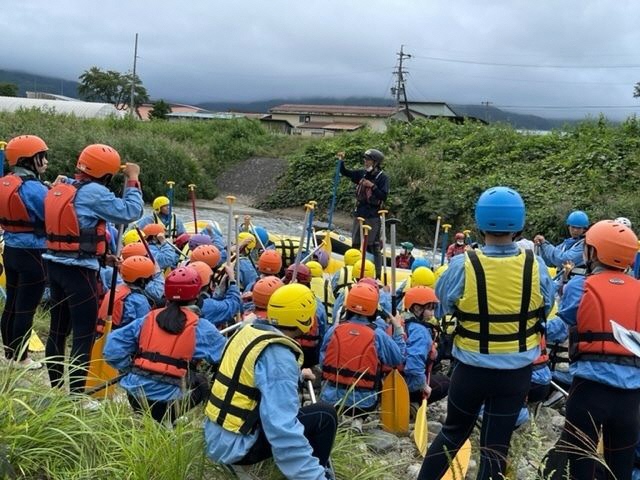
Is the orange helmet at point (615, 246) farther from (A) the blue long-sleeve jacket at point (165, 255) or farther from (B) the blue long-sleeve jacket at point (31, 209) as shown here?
(A) the blue long-sleeve jacket at point (165, 255)

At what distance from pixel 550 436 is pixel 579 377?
6.97 feet

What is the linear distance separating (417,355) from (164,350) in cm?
206

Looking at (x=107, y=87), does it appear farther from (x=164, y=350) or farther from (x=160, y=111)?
(x=164, y=350)

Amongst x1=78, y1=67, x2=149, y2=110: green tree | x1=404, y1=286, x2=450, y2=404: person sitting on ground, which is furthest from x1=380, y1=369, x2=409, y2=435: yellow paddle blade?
x1=78, y1=67, x2=149, y2=110: green tree

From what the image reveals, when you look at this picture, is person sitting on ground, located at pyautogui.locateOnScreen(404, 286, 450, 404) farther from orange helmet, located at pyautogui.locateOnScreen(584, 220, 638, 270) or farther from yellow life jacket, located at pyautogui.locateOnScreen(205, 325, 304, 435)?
yellow life jacket, located at pyautogui.locateOnScreen(205, 325, 304, 435)

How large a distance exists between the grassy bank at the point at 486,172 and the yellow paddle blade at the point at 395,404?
1134 cm

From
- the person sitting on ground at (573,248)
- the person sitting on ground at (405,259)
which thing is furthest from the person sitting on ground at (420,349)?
the person sitting on ground at (405,259)

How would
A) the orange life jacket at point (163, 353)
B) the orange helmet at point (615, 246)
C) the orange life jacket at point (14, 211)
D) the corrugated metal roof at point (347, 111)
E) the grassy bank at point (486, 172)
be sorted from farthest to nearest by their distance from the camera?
the corrugated metal roof at point (347, 111), the grassy bank at point (486, 172), the orange life jacket at point (14, 211), the orange life jacket at point (163, 353), the orange helmet at point (615, 246)

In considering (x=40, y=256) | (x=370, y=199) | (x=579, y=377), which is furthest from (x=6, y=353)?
(x=370, y=199)

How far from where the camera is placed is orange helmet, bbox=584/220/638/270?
10.2 ft

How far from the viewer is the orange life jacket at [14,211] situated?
437cm

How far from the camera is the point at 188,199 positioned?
22750mm

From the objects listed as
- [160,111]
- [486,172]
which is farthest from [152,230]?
[160,111]

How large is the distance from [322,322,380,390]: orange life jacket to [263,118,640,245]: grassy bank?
1154cm
